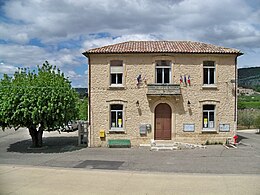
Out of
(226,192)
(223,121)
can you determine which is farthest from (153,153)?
(226,192)

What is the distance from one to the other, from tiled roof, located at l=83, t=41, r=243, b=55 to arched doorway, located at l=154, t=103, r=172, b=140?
406 centimetres

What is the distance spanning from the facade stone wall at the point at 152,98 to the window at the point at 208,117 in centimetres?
32

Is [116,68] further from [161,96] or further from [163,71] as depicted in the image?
[161,96]

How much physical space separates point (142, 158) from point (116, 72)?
7.23 meters

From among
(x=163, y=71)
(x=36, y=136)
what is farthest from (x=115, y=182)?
(x=163, y=71)

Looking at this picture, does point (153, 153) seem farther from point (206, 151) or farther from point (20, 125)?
point (20, 125)

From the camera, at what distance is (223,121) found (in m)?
21.7

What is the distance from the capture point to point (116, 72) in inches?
859

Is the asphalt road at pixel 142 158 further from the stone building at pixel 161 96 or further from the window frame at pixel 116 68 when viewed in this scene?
the window frame at pixel 116 68

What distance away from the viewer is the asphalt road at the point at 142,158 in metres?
14.6

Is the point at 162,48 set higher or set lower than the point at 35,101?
higher

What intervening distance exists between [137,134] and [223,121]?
6.23 meters

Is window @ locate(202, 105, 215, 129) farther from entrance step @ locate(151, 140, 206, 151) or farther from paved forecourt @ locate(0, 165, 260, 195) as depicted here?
paved forecourt @ locate(0, 165, 260, 195)

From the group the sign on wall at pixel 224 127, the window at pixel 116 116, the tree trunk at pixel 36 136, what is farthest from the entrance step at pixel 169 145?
the tree trunk at pixel 36 136
